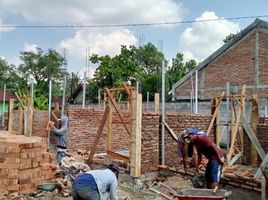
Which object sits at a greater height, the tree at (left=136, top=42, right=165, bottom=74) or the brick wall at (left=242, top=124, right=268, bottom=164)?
the tree at (left=136, top=42, right=165, bottom=74)

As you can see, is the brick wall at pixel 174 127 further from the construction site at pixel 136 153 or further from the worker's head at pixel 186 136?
the worker's head at pixel 186 136

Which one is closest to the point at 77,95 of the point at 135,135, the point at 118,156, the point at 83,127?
the point at 83,127

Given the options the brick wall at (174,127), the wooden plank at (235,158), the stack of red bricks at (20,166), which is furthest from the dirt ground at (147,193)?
the wooden plank at (235,158)

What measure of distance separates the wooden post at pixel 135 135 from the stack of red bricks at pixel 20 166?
7.15 ft

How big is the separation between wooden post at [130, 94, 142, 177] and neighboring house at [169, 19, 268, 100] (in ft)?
35.1

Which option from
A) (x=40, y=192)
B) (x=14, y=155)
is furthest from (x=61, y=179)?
(x=14, y=155)

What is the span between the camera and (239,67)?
19375 millimetres

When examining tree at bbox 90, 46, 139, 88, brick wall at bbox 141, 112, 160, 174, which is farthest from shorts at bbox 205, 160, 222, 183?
tree at bbox 90, 46, 139, 88

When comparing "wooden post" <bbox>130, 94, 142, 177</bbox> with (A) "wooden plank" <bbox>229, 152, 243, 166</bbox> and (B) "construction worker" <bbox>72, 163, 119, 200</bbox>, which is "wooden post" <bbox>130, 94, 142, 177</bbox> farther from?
(B) "construction worker" <bbox>72, 163, 119, 200</bbox>

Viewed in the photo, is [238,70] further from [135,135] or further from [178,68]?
[178,68]

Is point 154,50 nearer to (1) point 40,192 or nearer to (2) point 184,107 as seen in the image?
(2) point 184,107

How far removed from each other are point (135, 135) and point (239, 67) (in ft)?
38.8

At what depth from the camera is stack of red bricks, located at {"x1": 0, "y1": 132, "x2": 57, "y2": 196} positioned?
7.77 meters

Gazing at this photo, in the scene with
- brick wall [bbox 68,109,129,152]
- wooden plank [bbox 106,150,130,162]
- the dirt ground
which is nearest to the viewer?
the dirt ground
